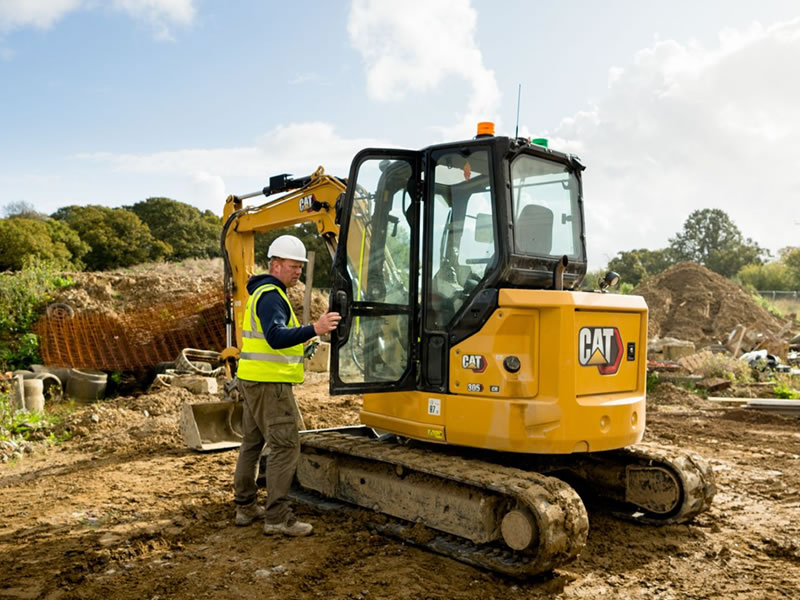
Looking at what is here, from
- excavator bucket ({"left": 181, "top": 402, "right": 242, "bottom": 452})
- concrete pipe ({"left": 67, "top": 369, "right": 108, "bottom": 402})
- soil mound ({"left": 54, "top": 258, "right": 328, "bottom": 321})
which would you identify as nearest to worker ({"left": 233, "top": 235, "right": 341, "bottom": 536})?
excavator bucket ({"left": 181, "top": 402, "right": 242, "bottom": 452})

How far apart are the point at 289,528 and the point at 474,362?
1.74 meters

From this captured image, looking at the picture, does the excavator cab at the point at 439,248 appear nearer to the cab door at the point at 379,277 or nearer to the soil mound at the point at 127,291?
the cab door at the point at 379,277

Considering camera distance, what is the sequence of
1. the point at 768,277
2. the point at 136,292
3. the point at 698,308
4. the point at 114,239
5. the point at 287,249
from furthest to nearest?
the point at 768,277 < the point at 114,239 < the point at 698,308 < the point at 136,292 < the point at 287,249

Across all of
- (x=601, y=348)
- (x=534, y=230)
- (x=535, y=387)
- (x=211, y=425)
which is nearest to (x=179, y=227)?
(x=211, y=425)

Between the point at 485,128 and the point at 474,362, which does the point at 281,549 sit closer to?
the point at 474,362

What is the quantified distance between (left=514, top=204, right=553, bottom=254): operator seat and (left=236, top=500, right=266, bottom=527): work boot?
2.68 meters

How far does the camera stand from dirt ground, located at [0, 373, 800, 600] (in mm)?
4047

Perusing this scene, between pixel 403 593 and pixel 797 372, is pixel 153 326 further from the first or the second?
pixel 797 372

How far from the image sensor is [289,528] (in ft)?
15.9

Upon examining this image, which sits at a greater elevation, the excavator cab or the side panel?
the excavator cab

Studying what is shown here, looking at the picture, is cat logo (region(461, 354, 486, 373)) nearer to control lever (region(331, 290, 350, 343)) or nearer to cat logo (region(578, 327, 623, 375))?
cat logo (region(578, 327, 623, 375))

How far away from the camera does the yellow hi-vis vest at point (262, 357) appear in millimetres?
4879

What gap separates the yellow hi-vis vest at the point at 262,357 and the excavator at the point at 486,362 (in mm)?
300

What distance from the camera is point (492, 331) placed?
4.49 meters
